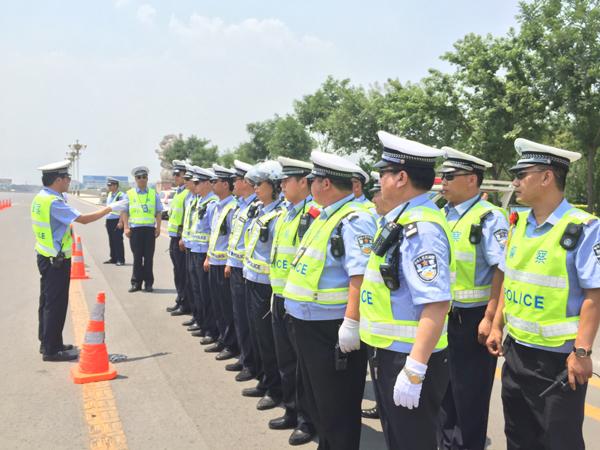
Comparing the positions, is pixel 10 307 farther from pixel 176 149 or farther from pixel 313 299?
pixel 176 149

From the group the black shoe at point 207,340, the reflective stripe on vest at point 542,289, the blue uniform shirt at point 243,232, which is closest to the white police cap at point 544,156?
the reflective stripe on vest at point 542,289

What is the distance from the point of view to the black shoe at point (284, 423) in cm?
400

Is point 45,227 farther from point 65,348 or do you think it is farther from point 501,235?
point 501,235

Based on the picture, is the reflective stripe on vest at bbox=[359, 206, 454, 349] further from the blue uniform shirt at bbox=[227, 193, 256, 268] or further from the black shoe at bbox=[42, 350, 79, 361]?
the black shoe at bbox=[42, 350, 79, 361]

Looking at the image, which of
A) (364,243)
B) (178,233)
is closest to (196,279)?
(178,233)

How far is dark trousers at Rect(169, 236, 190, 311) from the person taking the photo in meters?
7.66

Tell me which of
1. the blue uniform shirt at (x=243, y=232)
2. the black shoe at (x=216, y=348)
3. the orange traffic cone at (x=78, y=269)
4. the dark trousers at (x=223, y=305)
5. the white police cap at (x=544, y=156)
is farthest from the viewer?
the orange traffic cone at (x=78, y=269)

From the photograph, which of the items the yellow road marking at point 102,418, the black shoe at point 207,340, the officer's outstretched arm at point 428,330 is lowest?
the yellow road marking at point 102,418

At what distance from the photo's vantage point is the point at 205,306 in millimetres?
6383

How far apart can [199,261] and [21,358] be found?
2.16m

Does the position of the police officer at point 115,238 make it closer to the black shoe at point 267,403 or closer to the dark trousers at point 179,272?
the dark trousers at point 179,272

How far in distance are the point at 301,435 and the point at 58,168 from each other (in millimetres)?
3725

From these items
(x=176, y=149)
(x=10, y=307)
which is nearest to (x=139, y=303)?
(x=10, y=307)

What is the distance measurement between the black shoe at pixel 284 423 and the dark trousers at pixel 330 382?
29.1 inches
